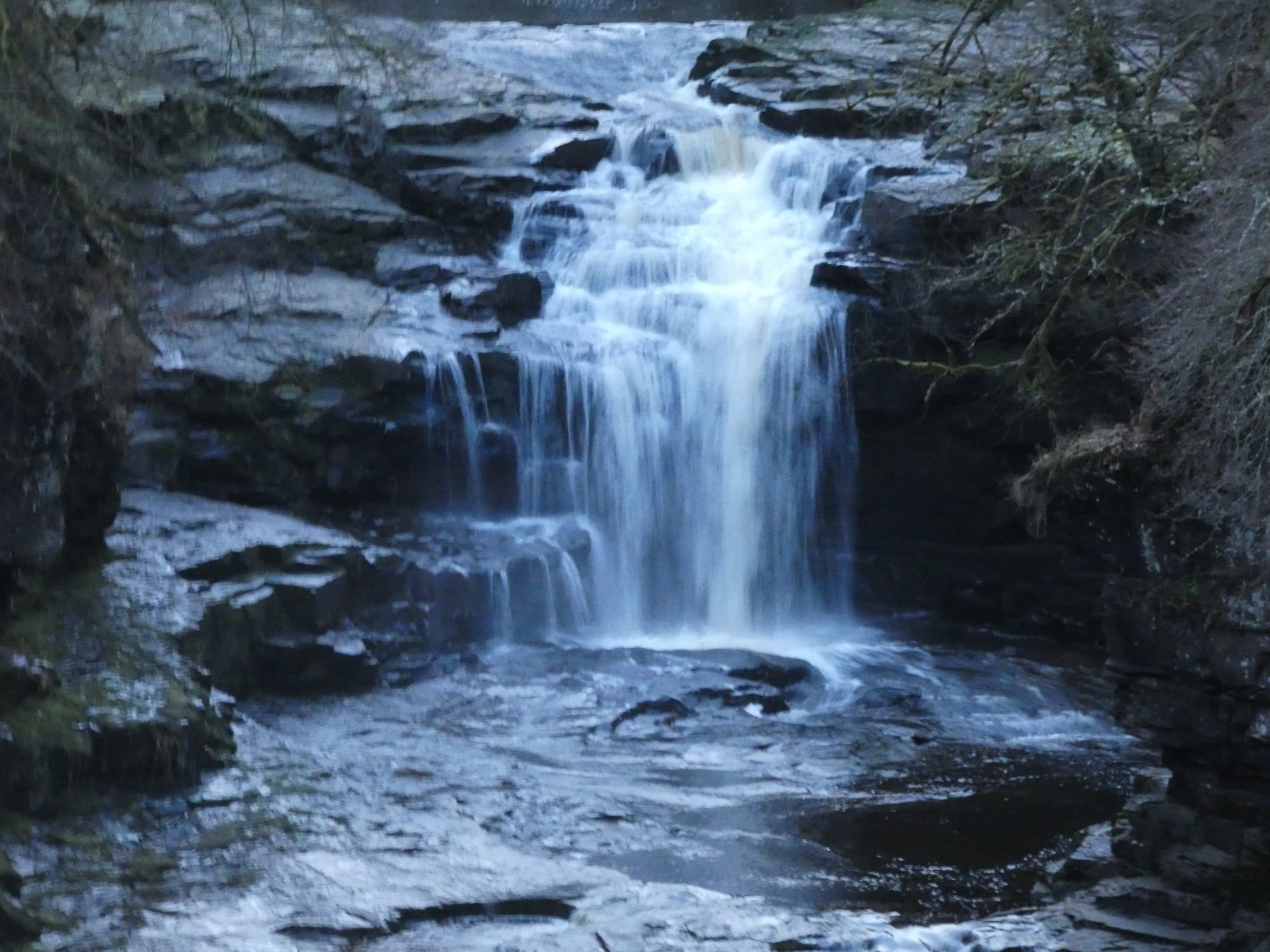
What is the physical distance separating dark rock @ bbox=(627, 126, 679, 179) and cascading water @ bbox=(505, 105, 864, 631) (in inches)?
90.0

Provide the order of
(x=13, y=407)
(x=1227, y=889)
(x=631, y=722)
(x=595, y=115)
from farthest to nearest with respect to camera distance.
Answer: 1. (x=595, y=115)
2. (x=631, y=722)
3. (x=13, y=407)
4. (x=1227, y=889)

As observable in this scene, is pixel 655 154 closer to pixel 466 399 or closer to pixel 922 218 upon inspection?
pixel 922 218

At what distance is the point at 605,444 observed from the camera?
1555 cm

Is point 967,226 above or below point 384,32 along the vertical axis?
below

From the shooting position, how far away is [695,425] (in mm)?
15781

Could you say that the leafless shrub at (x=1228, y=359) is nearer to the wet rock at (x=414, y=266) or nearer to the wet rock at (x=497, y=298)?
the wet rock at (x=497, y=298)

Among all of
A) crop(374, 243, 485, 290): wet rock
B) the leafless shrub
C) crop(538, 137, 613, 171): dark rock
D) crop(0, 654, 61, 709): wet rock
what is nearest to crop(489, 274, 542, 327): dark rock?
crop(374, 243, 485, 290): wet rock

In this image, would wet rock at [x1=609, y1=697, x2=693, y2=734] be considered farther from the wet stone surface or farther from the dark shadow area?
the dark shadow area

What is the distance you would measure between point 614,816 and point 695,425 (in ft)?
21.5

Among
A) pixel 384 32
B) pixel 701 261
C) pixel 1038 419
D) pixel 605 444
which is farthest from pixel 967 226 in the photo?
pixel 384 32

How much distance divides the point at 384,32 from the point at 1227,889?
683 cm

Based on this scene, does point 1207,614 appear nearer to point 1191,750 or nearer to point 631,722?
point 1191,750

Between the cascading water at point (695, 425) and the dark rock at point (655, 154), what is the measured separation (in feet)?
7.50

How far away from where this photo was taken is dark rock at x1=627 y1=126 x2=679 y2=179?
18.8m
